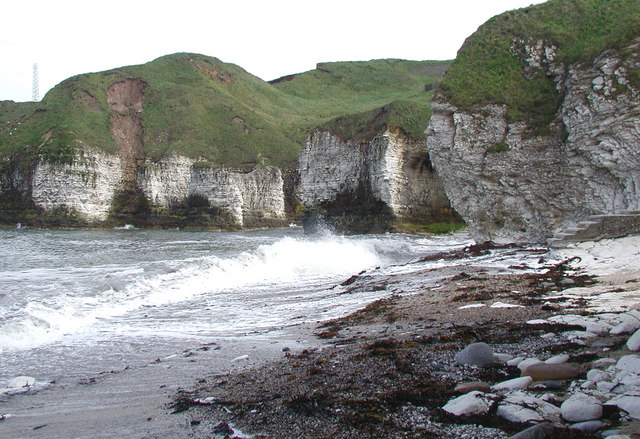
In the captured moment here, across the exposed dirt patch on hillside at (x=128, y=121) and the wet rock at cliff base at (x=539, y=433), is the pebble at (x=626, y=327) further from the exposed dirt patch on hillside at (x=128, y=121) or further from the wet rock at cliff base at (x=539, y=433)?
the exposed dirt patch on hillside at (x=128, y=121)

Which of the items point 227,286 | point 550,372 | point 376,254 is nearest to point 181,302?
point 227,286

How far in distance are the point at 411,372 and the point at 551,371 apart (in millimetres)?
1142

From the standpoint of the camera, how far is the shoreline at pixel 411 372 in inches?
127

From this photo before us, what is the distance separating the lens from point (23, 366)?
6.21m

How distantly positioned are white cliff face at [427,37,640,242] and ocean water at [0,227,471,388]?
435 centimetres

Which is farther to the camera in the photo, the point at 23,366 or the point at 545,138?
the point at 545,138

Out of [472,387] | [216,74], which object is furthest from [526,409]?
[216,74]

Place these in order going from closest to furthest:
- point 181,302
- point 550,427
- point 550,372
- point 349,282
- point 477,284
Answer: point 550,427 → point 550,372 → point 477,284 → point 181,302 → point 349,282

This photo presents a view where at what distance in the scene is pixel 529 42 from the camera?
18469 millimetres

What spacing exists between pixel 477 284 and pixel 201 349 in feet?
17.3

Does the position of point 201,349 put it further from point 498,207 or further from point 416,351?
point 498,207

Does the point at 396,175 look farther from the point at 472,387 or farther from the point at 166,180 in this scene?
the point at 472,387

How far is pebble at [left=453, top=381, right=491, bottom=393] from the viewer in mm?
→ 3500

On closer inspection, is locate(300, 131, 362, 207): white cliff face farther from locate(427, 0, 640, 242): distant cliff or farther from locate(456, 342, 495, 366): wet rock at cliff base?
locate(456, 342, 495, 366): wet rock at cliff base
